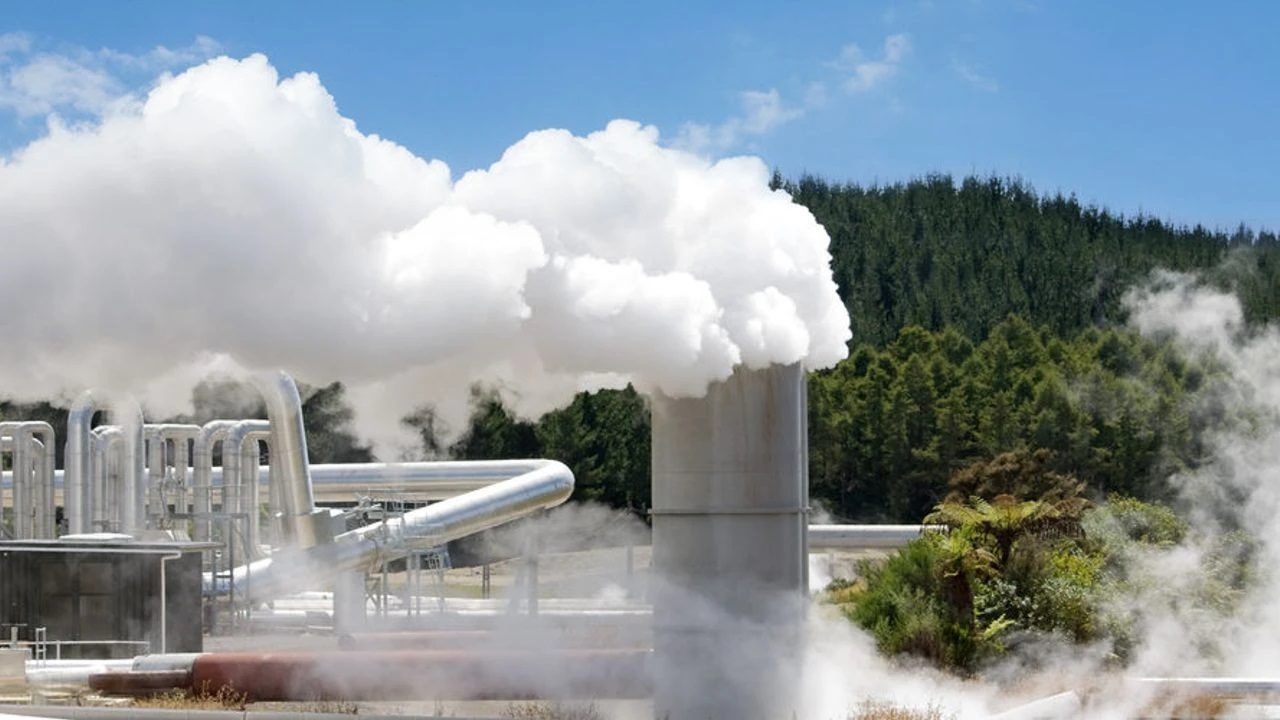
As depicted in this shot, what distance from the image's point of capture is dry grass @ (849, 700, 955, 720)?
61.9ft

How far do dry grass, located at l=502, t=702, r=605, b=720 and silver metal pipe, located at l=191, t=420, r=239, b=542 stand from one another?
23.6 m

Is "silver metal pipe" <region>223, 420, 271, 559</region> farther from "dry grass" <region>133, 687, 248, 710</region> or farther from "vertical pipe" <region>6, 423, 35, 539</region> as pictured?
"dry grass" <region>133, 687, 248, 710</region>

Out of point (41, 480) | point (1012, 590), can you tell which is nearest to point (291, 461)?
point (41, 480)

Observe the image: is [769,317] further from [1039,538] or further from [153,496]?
[153,496]

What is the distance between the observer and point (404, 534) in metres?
40.6

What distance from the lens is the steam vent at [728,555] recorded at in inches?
755

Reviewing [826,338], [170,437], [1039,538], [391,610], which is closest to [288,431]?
[391,610]

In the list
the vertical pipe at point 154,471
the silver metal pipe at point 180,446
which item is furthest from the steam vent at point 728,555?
the vertical pipe at point 154,471

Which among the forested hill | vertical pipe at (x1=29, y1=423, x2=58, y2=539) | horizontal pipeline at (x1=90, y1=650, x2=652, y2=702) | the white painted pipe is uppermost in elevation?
the forested hill

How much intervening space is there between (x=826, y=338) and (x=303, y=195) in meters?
6.97

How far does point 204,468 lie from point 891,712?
91.4ft

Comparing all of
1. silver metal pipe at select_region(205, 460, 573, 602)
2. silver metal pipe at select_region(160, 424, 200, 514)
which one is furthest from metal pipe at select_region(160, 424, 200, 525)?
silver metal pipe at select_region(205, 460, 573, 602)

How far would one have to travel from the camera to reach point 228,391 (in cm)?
5309

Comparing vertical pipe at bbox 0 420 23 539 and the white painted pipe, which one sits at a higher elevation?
vertical pipe at bbox 0 420 23 539
